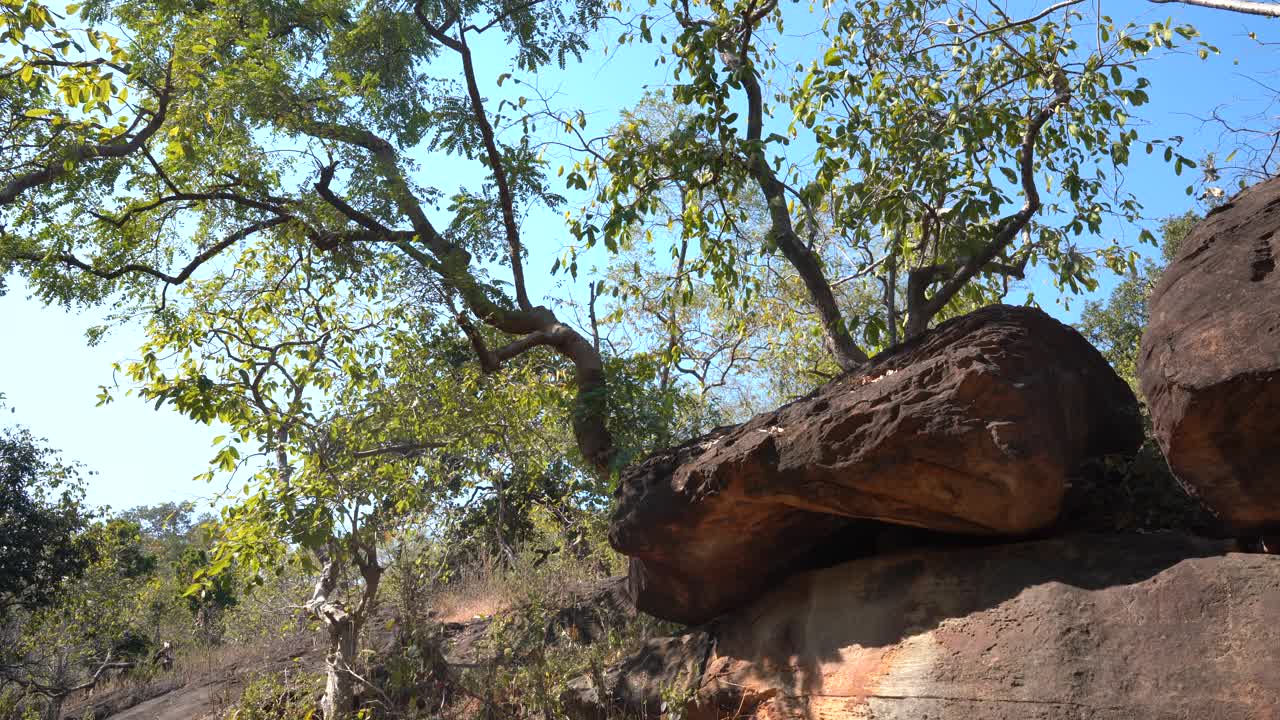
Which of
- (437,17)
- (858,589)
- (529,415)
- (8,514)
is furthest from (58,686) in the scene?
(858,589)

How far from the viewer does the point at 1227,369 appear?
3621 millimetres

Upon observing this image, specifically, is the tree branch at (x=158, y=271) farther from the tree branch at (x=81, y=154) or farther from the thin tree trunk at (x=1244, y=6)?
the thin tree trunk at (x=1244, y=6)

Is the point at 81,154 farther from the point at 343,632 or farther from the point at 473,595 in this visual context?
the point at 473,595

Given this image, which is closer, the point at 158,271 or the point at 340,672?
the point at 340,672

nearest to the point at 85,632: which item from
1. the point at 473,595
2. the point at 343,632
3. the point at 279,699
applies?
the point at 473,595

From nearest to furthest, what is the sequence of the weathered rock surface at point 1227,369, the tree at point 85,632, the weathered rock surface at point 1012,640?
the weathered rock surface at point 1227,369 < the weathered rock surface at point 1012,640 < the tree at point 85,632

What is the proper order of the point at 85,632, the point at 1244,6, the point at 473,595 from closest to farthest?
the point at 1244,6
the point at 473,595
the point at 85,632

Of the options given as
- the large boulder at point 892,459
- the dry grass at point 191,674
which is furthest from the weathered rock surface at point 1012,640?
the dry grass at point 191,674

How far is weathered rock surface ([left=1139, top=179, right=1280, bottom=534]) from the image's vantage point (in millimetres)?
3609

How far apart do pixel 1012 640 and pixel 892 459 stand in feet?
3.42

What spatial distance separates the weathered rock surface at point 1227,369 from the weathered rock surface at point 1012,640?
0.40 metres

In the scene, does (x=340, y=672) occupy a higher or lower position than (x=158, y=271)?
lower

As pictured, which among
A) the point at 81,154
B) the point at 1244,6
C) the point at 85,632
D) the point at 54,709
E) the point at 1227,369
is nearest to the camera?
the point at 1227,369

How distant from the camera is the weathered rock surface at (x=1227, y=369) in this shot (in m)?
3.61
